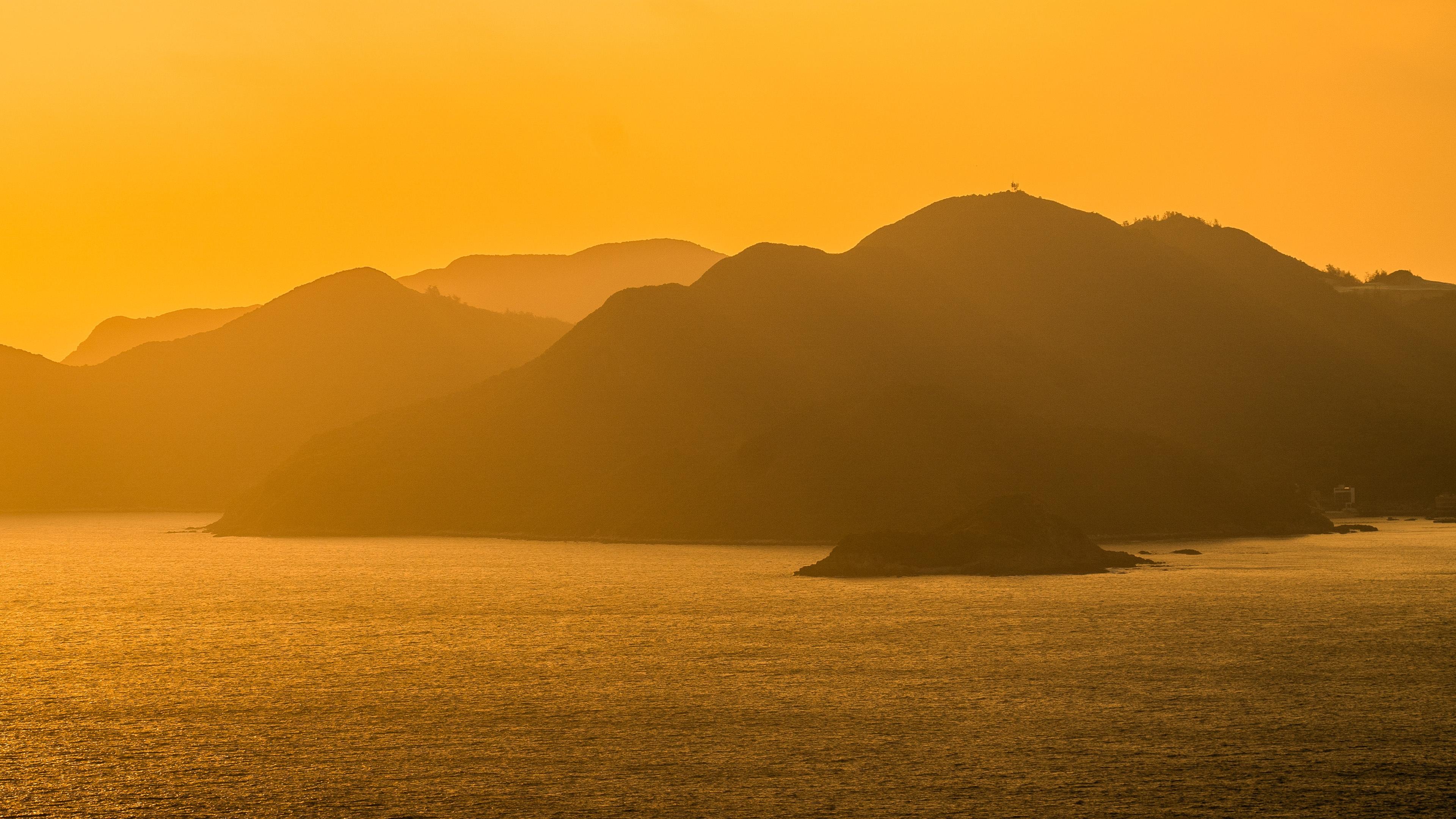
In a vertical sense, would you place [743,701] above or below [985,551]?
below

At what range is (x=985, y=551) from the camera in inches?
4715

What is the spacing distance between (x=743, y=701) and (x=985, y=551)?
71.6 metres

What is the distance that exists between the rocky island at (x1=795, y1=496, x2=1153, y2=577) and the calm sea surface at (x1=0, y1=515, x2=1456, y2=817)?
15202 mm

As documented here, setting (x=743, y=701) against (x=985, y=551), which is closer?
(x=743, y=701)

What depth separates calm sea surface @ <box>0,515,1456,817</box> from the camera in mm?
37031

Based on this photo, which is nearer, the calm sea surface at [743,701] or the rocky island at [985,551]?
the calm sea surface at [743,701]

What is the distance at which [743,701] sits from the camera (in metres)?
51.6

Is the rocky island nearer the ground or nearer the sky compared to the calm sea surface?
nearer the sky

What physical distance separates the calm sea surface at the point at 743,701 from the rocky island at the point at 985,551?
15202 mm

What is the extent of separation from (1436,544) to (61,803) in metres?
140

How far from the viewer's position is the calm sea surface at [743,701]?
37.0m

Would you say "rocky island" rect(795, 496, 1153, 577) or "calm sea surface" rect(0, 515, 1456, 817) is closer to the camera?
"calm sea surface" rect(0, 515, 1456, 817)

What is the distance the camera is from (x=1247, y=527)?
182750 millimetres

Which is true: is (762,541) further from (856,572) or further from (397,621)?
(397,621)
